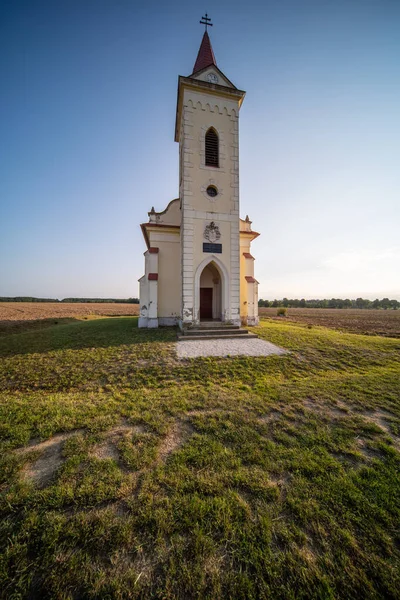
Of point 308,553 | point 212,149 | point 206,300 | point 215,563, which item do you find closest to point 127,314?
point 206,300

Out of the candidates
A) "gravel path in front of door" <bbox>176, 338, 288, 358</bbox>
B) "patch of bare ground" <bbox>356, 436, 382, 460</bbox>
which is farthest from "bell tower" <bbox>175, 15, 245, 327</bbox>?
"patch of bare ground" <bbox>356, 436, 382, 460</bbox>

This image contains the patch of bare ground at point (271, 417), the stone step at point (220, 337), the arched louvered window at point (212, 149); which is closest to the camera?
the patch of bare ground at point (271, 417)

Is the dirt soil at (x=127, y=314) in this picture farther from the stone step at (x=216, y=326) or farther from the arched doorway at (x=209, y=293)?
the stone step at (x=216, y=326)

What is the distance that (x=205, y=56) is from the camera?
1493cm

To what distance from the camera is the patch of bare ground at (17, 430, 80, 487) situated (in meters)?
2.79

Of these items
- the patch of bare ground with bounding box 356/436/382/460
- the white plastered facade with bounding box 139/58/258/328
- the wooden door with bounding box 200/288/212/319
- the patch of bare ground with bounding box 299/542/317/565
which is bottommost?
the patch of bare ground with bounding box 356/436/382/460

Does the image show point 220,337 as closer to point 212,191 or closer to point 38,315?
point 212,191

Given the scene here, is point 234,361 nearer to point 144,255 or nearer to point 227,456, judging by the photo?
point 227,456

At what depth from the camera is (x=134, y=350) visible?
27.7ft

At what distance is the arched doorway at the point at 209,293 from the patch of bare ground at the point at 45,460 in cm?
1286

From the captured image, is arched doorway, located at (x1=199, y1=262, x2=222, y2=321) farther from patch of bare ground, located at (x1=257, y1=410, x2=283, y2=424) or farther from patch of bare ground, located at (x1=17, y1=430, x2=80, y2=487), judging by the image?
patch of bare ground, located at (x1=17, y1=430, x2=80, y2=487)

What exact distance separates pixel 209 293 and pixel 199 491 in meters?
14.2

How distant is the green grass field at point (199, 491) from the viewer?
1.80m

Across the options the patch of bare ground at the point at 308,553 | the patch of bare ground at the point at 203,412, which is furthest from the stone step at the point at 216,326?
the patch of bare ground at the point at 308,553
